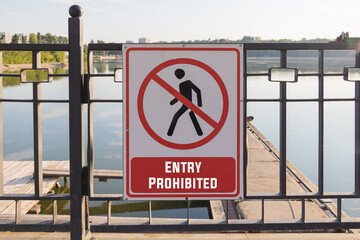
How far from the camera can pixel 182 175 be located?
108 inches

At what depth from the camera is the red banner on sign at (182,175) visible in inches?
107

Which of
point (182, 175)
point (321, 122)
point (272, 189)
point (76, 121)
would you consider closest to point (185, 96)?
point (182, 175)

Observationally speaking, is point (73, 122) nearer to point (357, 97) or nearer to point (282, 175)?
point (282, 175)

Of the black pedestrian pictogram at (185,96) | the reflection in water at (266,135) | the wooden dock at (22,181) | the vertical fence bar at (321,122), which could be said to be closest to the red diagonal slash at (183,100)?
the black pedestrian pictogram at (185,96)

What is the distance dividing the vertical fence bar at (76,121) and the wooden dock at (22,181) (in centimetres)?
599

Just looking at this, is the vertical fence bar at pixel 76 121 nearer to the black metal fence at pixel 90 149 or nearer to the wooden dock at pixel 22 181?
the black metal fence at pixel 90 149

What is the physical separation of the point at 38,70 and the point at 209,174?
143cm

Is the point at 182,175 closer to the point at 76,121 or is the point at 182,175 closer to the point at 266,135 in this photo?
the point at 76,121

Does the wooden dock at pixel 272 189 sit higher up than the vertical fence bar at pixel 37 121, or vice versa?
the vertical fence bar at pixel 37 121

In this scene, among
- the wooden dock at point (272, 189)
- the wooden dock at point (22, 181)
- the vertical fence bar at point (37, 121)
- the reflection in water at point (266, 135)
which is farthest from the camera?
the reflection in water at point (266, 135)

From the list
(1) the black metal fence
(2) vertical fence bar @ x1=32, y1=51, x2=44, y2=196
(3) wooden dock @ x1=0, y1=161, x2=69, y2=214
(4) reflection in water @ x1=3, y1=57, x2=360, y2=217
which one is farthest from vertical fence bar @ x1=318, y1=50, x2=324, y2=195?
(4) reflection in water @ x1=3, y1=57, x2=360, y2=217

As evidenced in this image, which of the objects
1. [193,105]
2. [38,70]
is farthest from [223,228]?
[38,70]

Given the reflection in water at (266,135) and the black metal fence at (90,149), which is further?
the reflection in water at (266,135)

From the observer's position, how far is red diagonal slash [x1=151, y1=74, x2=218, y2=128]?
2674 millimetres
